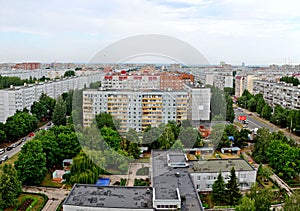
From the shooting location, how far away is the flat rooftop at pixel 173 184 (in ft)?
16.8

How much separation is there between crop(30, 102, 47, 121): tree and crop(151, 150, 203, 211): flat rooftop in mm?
8221

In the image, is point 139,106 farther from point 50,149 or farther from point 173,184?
point 173,184

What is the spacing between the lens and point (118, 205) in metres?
4.96

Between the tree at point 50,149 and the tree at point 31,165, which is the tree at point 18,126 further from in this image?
the tree at point 31,165

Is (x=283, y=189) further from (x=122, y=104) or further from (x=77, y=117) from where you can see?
(x=77, y=117)

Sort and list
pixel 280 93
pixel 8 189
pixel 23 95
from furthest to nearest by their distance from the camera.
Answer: pixel 280 93 < pixel 23 95 < pixel 8 189

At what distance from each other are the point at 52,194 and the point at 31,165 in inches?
33.9

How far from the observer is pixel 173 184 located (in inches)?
228

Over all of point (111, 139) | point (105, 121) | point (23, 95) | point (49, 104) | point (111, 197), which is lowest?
point (111, 197)

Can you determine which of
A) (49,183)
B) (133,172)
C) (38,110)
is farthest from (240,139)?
(38,110)

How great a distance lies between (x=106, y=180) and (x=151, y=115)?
4.60 m

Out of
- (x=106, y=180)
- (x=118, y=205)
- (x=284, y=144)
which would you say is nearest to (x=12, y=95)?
(x=106, y=180)

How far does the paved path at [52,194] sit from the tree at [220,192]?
3.40 m

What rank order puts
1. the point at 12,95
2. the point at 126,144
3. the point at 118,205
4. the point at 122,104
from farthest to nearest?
the point at 12,95, the point at 122,104, the point at 126,144, the point at 118,205
